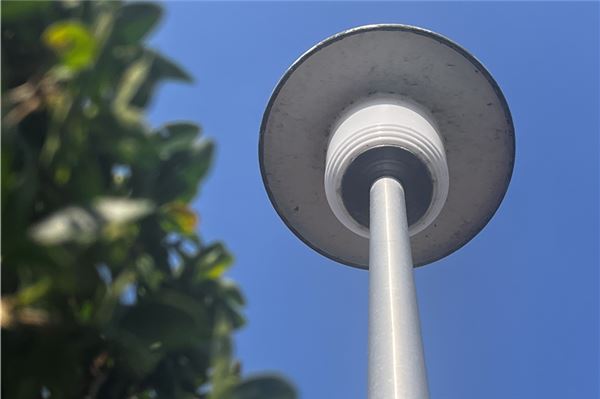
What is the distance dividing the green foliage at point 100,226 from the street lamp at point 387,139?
10.1 meters

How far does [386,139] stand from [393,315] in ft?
17.3

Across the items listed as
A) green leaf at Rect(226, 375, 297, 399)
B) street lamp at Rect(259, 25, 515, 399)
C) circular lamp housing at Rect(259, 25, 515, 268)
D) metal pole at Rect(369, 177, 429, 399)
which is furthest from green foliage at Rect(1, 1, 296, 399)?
circular lamp housing at Rect(259, 25, 515, 268)

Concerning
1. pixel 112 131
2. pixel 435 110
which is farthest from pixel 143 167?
pixel 435 110

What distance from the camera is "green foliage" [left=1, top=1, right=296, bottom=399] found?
2168 mm

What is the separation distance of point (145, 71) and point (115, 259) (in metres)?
0.69

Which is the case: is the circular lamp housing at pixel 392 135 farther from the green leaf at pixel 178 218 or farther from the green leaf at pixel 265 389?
the green leaf at pixel 265 389

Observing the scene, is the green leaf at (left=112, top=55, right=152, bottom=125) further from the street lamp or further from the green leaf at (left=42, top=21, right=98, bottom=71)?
the street lamp

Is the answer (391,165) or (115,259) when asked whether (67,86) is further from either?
(391,165)

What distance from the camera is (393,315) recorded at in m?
10.4

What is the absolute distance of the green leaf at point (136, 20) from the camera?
2789 millimetres

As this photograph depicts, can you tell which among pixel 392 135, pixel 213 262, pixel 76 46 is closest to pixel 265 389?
pixel 213 262

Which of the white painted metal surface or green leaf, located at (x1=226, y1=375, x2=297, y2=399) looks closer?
green leaf, located at (x1=226, y1=375, x2=297, y2=399)

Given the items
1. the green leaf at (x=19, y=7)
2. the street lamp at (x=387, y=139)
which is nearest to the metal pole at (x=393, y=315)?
the street lamp at (x=387, y=139)

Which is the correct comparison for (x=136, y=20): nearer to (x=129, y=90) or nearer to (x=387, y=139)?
(x=129, y=90)
